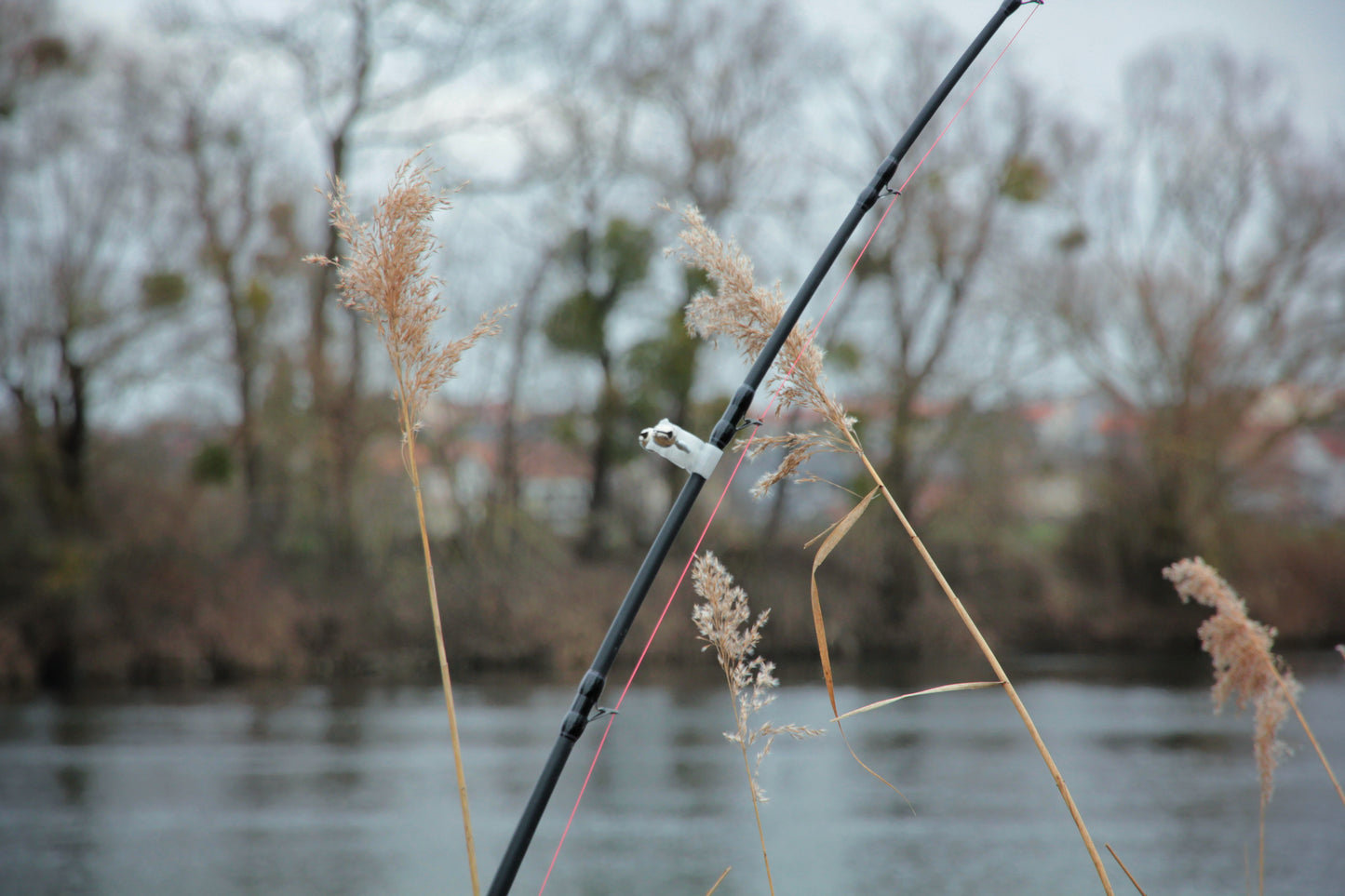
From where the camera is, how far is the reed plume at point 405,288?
2.18 meters

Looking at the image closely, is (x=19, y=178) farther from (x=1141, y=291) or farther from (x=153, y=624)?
(x=1141, y=291)

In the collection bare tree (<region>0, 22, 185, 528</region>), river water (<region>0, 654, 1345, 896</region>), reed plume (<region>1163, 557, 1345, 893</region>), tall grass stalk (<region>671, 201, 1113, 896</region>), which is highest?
bare tree (<region>0, 22, 185, 528</region>)

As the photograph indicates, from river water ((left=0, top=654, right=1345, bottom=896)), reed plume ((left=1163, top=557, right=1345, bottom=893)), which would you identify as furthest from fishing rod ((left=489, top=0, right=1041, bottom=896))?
river water ((left=0, top=654, right=1345, bottom=896))

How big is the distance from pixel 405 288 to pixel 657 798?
6697 millimetres

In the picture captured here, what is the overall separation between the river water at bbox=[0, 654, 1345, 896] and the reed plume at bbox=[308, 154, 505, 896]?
2798 mm

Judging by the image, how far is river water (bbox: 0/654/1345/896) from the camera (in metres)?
6.34

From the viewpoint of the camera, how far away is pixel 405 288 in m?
2.19

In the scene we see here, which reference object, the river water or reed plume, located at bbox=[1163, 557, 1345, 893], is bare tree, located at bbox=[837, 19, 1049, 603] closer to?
the river water

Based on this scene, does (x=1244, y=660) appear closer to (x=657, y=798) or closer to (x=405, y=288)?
(x=405, y=288)

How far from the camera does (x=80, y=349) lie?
15078 millimetres

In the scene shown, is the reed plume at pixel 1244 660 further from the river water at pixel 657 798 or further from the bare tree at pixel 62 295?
the bare tree at pixel 62 295

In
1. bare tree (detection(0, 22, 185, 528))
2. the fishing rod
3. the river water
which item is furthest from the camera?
bare tree (detection(0, 22, 185, 528))

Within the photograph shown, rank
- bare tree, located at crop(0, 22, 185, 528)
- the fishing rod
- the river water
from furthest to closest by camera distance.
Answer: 1. bare tree, located at crop(0, 22, 185, 528)
2. the river water
3. the fishing rod

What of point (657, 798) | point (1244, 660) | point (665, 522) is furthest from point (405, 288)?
point (657, 798)
